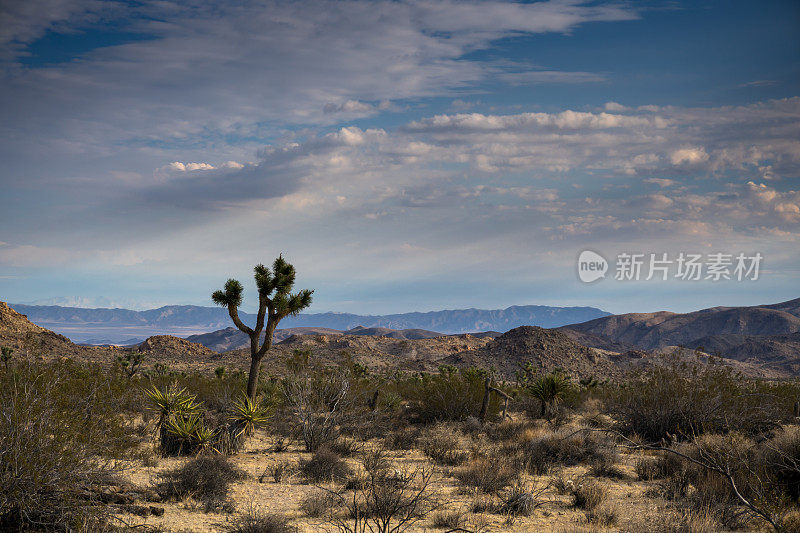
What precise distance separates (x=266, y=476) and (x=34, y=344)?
541 centimetres

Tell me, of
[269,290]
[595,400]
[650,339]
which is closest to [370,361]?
[595,400]

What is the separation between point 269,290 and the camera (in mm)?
16766

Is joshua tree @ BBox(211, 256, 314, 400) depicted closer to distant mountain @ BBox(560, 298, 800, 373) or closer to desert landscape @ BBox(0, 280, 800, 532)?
desert landscape @ BBox(0, 280, 800, 532)

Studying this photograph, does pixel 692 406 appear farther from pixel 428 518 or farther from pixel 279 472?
pixel 279 472

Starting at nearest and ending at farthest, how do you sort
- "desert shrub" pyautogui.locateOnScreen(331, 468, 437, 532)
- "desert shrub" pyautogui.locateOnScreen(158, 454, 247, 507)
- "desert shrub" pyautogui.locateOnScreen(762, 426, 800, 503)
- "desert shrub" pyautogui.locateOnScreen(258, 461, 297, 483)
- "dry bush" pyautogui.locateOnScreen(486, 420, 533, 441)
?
"desert shrub" pyautogui.locateOnScreen(331, 468, 437, 532) → "desert shrub" pyautogui.locateOnScreen(762, 426, 800, 503) → "desert shrub" pyautogui.locateOnScreen(158, 454, 247, 507) → "desert shrub" pyautogui.locateOnScreen(258, 461, 297, 483) → "dry bush" pyautogui.locateOnScreen(486, 420, 533, 441)

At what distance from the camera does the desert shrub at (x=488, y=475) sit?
10078 millimetres

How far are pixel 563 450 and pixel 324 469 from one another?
242 inches

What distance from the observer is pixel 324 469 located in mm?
11125

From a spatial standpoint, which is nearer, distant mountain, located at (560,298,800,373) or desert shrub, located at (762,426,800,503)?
desert shrub, located at (762,426,800,503)

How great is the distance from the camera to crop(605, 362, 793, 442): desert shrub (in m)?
14.0

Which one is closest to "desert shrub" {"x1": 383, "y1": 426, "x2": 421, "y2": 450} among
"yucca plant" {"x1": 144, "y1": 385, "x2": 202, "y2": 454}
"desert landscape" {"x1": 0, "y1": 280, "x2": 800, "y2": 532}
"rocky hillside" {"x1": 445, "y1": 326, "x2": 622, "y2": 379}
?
"desert landscape" {"x1": 0, "y1": 280, "x2": 800, "y2": 532}

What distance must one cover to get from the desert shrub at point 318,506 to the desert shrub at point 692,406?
9742mm

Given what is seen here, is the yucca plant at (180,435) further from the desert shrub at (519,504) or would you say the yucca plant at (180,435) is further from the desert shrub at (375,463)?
the desert shrub at (519,504)

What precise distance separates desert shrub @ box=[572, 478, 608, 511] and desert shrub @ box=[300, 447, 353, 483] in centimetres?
474
